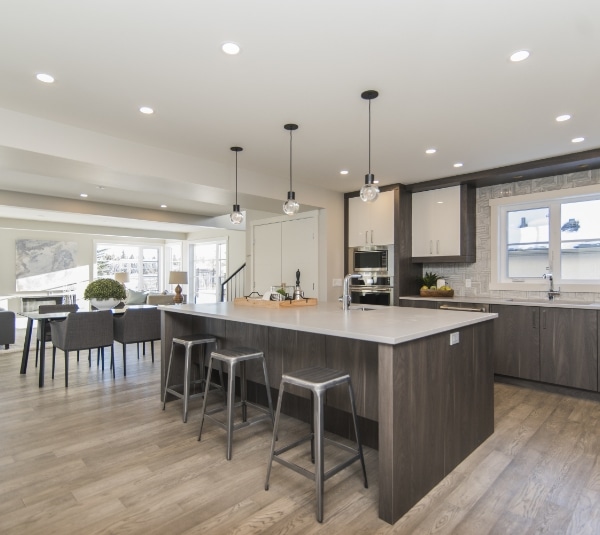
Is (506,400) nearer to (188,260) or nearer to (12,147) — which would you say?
(12,147)

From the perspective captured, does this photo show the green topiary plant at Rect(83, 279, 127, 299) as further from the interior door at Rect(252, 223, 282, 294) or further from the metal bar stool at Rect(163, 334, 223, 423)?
the interior door at Rect(252, 223, 282, 294)

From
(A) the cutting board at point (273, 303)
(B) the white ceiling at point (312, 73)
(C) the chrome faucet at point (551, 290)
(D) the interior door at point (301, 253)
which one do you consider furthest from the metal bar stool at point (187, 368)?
(C) the chrome faucet at point (551, 290)

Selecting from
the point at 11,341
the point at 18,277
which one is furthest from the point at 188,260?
the point at 11,341

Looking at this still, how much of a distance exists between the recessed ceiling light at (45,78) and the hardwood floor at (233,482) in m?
2.46

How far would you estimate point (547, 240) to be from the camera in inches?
179

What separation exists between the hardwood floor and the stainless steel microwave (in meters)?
2.46

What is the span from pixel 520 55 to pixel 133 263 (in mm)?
11385

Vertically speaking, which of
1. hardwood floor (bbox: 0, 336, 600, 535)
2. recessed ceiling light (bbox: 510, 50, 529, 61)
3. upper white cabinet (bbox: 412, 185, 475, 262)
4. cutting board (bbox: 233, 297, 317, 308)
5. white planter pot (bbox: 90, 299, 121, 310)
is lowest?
hardwood floor (bbox: 0, 336, 600, 535)

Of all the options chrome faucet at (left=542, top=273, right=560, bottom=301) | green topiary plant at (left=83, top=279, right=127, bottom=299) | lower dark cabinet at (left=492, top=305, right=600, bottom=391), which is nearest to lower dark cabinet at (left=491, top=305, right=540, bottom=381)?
lower dark cabinet at (left=492, top=305, right=600, bottom=391)

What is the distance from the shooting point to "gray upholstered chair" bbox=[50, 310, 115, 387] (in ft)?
14.1

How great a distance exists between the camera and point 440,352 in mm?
2268

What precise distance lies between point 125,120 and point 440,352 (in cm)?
295

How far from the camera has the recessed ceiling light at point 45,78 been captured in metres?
2.43

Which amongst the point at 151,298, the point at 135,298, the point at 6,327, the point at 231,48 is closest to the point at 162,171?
the point at 231,48
